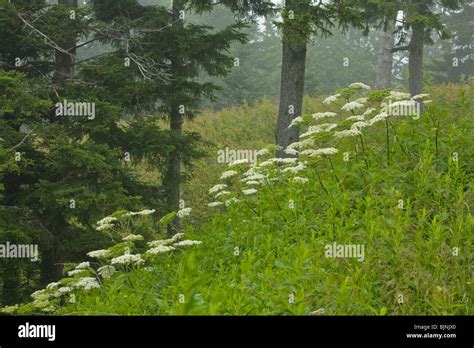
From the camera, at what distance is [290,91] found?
1306cm

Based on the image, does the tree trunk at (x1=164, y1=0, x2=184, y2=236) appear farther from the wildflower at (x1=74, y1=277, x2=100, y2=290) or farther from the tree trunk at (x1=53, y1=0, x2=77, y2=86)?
the wildflower at (x1=74, y1=277, x2=100, y2=290)

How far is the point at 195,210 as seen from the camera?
58.7ft

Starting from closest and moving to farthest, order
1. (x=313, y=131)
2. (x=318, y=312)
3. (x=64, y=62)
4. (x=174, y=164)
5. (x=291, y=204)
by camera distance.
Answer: (x=318, y=312)
(x=291, y=204)
(x=313, y=131)
(x=64, y=62)
(x=174, y=164)

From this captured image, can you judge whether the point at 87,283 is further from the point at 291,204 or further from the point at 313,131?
the point at 313,131

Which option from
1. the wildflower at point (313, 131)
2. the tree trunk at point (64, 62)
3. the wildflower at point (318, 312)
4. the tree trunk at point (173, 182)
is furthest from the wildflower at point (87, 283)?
the tree trunk at point (64, 62)

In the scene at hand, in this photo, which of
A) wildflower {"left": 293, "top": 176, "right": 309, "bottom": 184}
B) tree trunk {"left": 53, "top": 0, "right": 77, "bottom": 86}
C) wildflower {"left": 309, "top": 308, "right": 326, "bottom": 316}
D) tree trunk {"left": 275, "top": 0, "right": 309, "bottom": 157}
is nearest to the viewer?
wildflower {"left": 309, "top": 308, "right": 326, "bottom": 316}

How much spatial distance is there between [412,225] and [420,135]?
2888 millimetres

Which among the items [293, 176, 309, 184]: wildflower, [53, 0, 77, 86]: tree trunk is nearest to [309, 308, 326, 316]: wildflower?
[293, 176, 309, 184]: wildflower

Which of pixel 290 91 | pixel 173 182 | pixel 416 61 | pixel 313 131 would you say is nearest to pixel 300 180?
pixel 313 131

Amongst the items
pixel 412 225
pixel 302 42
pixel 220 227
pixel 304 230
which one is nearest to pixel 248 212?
pixel 220 227

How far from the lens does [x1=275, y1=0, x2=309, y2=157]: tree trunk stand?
12852 mm

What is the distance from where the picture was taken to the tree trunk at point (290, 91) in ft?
42.2

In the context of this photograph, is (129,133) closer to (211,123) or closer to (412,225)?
(412,225)
